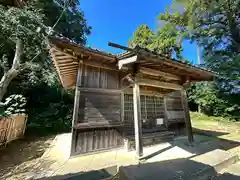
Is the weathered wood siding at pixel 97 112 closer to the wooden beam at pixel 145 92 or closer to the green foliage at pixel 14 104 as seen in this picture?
the wooden beam at pixel 145 92

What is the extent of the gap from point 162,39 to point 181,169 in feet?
44.8

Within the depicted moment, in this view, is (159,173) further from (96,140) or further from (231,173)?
(96,140)

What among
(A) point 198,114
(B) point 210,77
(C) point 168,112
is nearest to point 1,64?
(C) point 168,112

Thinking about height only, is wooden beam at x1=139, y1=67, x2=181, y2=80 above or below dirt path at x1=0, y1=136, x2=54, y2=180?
above

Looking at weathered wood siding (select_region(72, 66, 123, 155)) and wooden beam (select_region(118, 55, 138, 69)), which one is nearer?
wooden beam (select_region(118, 55, 138, 69))

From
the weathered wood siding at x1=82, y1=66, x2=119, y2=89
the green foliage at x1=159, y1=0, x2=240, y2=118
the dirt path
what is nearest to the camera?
the dirt path

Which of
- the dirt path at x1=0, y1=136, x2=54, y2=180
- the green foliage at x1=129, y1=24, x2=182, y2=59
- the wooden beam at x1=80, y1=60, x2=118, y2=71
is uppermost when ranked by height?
the green foliage at x1=129, y1=24, x2=182, y2=59

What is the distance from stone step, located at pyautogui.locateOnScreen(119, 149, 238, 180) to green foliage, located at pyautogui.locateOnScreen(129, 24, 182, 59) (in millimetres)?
10857

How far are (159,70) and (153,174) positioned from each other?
119 inches

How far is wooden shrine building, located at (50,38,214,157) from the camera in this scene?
378cm

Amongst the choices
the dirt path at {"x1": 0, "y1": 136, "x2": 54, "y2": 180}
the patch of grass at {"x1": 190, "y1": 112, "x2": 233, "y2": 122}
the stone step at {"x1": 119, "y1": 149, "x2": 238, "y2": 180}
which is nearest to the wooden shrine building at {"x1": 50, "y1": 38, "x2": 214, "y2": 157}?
the stone step at {"x1": 119, "y1": 149, "x2": 238, "y2": 180}

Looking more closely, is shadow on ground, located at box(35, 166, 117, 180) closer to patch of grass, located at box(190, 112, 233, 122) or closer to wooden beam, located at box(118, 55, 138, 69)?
wooden beam, located at box(118, 55, 138, 69)

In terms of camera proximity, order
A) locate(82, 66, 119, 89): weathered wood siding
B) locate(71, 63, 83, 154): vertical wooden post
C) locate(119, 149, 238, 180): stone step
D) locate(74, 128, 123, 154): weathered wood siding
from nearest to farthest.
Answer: locate(119, 149, 238, 180): stone step < locate(71, 63, 83, 154): vertical wooden post < locate(74, 128, 123, 154): weathered wood siding < locate(82, 66, 119, 89): weathered wood siding

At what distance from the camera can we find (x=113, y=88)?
4.83 metres
